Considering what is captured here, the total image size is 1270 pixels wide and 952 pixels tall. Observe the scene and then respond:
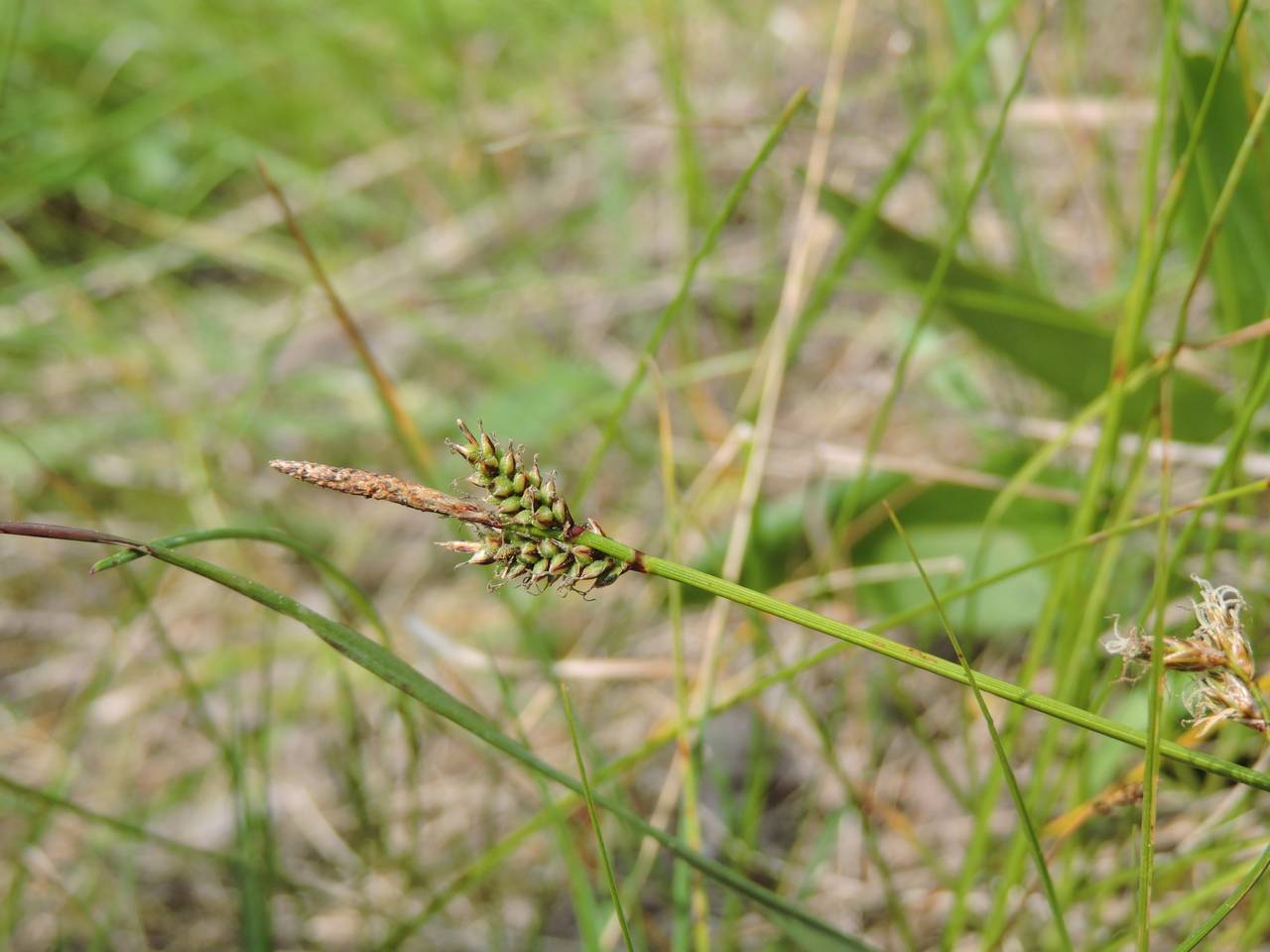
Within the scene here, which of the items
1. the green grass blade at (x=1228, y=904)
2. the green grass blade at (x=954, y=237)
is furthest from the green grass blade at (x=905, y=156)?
the green grass blade at (x=1228, y=904)

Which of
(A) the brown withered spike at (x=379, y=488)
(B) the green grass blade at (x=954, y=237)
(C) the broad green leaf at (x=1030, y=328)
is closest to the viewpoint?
(A) the brown withered spike at (x=379, y=488)

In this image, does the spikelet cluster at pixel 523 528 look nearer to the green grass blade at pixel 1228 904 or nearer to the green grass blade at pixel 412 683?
the green grass blade at pixel 412 683

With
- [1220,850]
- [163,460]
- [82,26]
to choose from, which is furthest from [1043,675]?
[82,26]

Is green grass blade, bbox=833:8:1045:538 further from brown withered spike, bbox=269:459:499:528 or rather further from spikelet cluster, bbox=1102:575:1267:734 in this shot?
brown withered spike, bbox=269:459:499:528

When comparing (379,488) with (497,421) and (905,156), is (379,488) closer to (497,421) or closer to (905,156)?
(905,156)

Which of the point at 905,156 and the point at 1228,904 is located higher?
the point at 905,156

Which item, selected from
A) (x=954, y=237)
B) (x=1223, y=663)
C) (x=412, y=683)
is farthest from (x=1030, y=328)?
(x=412, y=683)

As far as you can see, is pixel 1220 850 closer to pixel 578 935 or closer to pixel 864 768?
pixel 864 768
